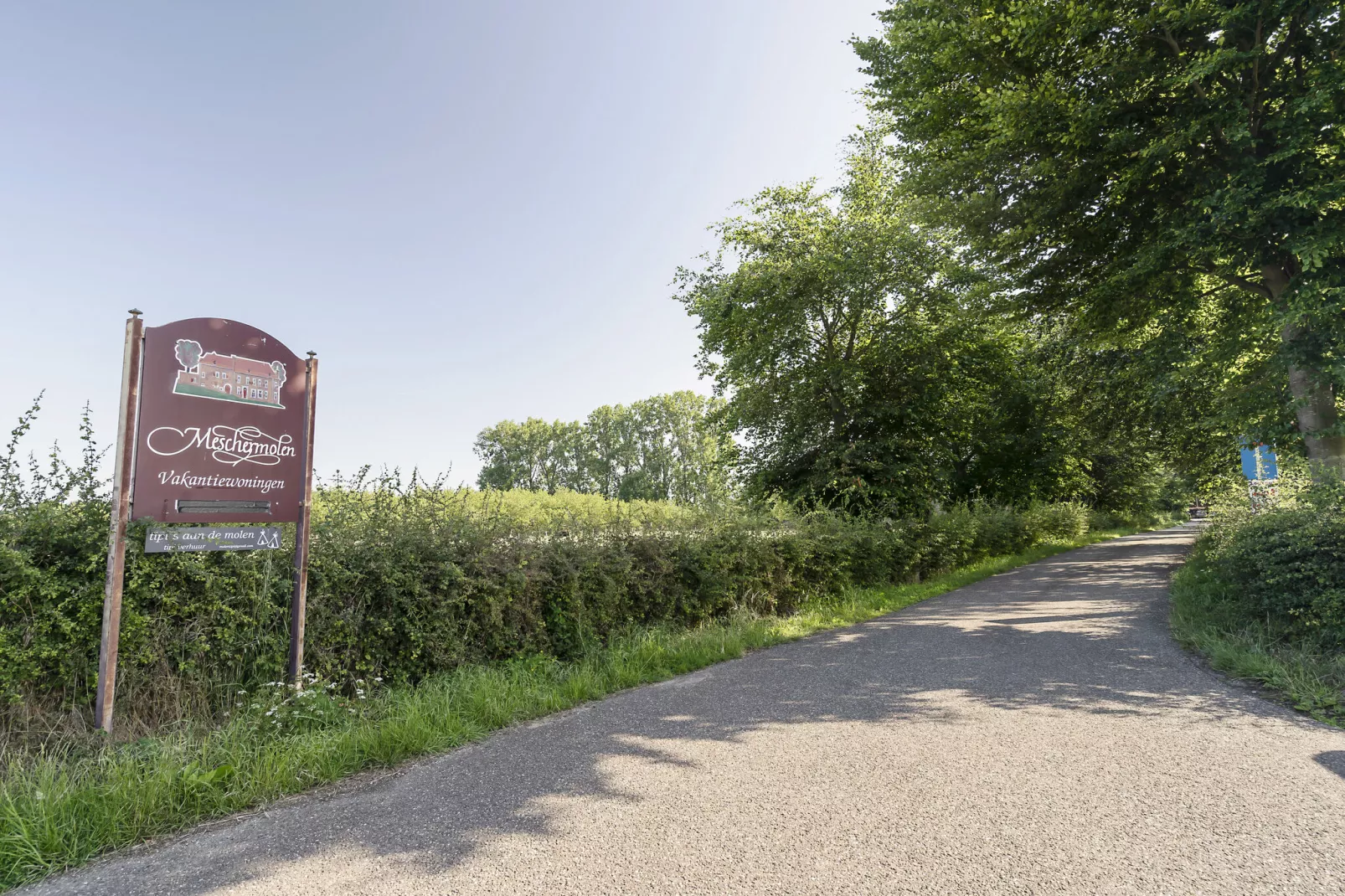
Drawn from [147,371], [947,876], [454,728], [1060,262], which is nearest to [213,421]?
[147,371]

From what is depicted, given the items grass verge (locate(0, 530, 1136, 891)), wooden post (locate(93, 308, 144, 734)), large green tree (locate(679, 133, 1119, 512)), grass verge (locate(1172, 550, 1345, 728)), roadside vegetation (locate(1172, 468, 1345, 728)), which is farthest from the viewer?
large green tree (locate(679, 133, 1119, 512))

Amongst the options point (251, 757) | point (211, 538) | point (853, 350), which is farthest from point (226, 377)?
point (853, 350)

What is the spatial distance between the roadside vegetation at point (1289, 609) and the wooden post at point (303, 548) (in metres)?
7.33

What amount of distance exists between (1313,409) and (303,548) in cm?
1239

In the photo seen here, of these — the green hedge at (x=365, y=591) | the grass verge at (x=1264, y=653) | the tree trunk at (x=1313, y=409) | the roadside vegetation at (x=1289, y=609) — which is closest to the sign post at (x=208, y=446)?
the green hedge at (x=365, y=591)

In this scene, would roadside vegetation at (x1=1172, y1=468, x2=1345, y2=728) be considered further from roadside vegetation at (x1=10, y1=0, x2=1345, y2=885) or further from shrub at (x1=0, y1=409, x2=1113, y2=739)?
shrub at (x1=0, y1=409, x2=1113, y2=739)

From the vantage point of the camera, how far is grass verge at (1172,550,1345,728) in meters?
5.07

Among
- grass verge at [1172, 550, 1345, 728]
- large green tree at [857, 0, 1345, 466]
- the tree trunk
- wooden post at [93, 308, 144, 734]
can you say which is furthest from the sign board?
the tree trunk

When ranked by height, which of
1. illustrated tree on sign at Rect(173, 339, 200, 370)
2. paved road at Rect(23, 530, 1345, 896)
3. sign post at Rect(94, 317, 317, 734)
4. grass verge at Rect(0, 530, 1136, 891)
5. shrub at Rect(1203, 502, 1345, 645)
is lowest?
paved road at Rect(23, 530, 1345, 896)

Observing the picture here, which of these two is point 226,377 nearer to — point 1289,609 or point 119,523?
point 119,523

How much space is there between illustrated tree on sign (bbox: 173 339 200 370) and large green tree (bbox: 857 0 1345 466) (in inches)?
380

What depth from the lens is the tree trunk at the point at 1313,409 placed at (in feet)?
28.5

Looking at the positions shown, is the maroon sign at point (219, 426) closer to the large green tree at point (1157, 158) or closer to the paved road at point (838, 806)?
the paved road at point (838, 806)

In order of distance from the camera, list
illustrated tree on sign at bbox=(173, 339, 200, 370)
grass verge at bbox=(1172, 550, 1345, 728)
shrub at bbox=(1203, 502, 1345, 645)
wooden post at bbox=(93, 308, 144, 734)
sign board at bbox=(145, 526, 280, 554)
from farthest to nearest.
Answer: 1. shrub at bbox=(1203, 502, 1345, 645)
2. grass verge at bbox=(1172, 550, 1345, 728)
3. illustrated tree on sign at bbox=(173, 339, 200, 370)
4. sign board at bbox=(145, 526, 280, 554)
5. wooden post at bbox=(93, 308, 144, 734)
